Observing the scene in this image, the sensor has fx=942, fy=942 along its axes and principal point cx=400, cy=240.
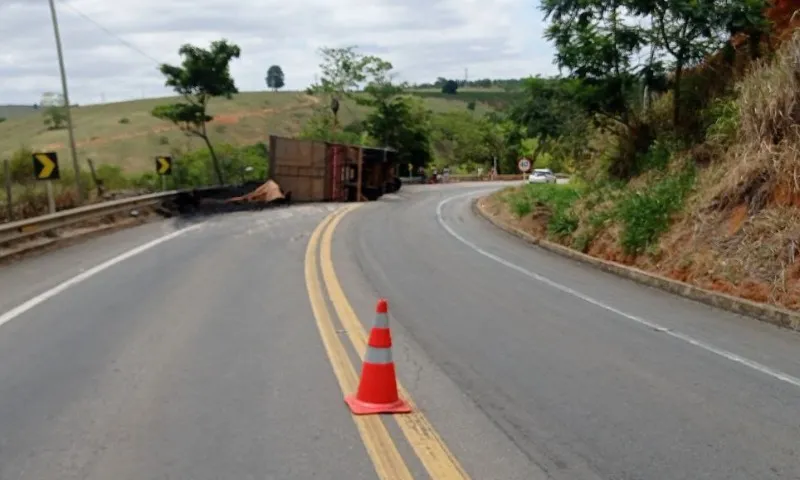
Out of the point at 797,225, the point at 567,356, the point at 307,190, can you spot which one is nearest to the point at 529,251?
the point at 797,225

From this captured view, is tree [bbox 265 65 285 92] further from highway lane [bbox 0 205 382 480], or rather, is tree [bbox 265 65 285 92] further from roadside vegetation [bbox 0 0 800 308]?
highway lane [bbox 0 205 382 480]

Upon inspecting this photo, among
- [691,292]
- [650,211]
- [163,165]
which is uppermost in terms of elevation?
[650,211]

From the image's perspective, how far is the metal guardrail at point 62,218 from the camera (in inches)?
671

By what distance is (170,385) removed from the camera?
7.37m

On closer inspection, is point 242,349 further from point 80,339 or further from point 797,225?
point 797,225

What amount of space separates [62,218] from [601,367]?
583 inches

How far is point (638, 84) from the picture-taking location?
23.0 m

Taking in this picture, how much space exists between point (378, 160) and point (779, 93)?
2944cm

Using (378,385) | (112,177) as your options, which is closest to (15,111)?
(112,177)

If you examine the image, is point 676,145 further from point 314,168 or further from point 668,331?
point 314,168

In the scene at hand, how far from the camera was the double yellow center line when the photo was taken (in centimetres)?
545

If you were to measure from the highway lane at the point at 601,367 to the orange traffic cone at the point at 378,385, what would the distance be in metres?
0.31

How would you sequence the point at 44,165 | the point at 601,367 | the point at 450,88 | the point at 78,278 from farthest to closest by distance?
the point at 450,88 → the point at 44,165 → the point at 78,278 → the point at 601,367

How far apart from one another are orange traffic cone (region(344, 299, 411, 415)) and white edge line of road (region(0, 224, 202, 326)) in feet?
16.9
